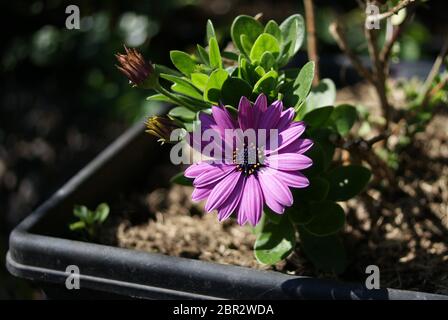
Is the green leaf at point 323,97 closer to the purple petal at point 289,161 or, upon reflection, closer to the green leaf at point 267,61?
the green leaf at point 267,61

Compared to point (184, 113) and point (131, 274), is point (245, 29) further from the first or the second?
point (131, 274)

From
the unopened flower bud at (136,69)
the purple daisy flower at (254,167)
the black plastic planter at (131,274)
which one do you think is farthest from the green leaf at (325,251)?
the unopened flower bud at (136,69)

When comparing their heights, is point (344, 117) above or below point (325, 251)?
above

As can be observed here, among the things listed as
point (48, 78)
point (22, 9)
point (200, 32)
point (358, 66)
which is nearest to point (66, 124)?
point (48, 78)

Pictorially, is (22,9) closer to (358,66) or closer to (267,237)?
(358,66)

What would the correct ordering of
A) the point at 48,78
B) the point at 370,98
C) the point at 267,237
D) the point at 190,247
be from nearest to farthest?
1. the point at 267,237
2. the point at 190,247
3. the point at 370,98
4. the point at 48,78

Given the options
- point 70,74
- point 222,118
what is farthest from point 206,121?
point 70,74

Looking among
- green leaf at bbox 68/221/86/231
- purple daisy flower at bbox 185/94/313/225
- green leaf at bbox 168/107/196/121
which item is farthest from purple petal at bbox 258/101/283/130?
green leaf at bbox 68/221/86/231
